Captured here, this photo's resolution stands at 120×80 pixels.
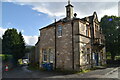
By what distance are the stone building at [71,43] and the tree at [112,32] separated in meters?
7.89

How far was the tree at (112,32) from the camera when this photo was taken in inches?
1153

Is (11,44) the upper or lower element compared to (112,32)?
lower

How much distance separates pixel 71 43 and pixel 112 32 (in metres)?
16.4

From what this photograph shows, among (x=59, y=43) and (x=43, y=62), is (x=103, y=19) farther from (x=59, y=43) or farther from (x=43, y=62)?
(x=43, y=62)

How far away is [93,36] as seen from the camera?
21.4m

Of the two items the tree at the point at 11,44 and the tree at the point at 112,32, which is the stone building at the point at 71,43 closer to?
the tree at the point at 112,32

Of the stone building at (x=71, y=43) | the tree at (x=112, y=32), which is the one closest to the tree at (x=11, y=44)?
the stone building at (x=71, y=43)

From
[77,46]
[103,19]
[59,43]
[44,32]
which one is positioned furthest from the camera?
[103,19]

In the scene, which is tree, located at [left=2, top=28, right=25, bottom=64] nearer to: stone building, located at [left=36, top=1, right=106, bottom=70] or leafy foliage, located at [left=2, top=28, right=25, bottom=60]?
leafy foliage, located at [left=2, top=28, right=25, bottom=60]

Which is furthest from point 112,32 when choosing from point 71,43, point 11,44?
point 11,44

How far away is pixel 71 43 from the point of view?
17969 millimetres

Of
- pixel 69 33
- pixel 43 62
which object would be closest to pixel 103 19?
pixel 69 33

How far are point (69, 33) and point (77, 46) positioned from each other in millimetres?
2447

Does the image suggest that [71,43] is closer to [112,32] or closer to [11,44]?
[112,32]
